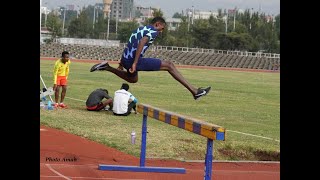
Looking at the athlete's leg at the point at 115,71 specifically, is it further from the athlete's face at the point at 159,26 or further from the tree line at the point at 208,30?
the tree line at the point at 208,30

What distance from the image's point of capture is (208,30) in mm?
8164

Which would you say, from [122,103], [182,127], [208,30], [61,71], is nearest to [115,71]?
[182,127]

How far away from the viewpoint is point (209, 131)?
22.5ft

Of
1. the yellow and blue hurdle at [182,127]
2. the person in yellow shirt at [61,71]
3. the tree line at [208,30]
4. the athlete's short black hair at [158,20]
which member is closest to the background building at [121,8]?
the tree line at [208,30]

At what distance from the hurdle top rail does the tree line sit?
77 cm

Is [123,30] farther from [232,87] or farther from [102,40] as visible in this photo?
[232,87]

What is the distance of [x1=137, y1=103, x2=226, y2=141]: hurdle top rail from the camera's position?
6711mm

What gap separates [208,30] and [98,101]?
6.48m

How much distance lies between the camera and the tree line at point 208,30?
7.69m

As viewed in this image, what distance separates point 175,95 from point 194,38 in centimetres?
1168

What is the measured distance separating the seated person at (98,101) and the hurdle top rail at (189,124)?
13.4ft

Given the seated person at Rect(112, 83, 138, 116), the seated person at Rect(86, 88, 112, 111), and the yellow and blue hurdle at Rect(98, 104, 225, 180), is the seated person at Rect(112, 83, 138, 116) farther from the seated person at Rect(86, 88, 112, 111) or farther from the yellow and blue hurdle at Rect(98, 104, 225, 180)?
the yellow and blue hurdle at Rect(98, 104, 225, 180)

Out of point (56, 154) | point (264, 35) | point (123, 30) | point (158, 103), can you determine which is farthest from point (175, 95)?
point (123, 30)

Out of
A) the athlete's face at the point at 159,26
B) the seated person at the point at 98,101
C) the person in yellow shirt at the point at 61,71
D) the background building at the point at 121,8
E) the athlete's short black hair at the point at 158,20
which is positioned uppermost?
the background building at the point at 121,8
